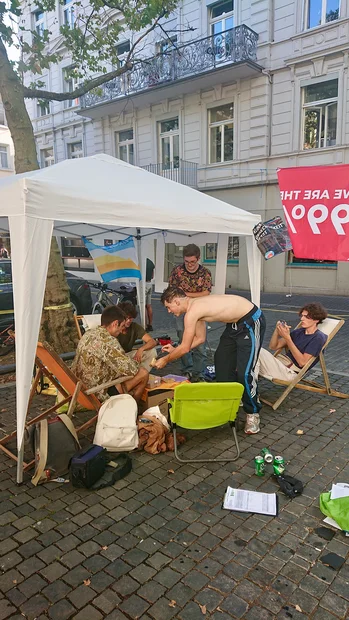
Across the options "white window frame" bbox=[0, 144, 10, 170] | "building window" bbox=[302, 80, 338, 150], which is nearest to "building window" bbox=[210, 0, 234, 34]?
"building window" bbox=[302, 80, 338, 150]

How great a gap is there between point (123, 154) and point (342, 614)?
19872mm

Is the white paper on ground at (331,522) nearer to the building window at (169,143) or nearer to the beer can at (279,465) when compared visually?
the beer can at (279,465)

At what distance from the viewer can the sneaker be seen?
159 inches

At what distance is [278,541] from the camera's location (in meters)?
2.62

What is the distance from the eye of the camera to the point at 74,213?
3.35m

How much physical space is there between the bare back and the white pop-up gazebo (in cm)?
88

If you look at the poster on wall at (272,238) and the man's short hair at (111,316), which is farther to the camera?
the poster on wall at (272,238)

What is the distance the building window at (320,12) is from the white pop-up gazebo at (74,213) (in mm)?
11861

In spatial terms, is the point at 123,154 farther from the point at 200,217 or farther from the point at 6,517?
the point at 6,517

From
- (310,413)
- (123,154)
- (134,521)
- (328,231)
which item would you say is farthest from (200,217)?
(123,154)

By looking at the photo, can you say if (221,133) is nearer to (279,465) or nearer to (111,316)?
(111,316)

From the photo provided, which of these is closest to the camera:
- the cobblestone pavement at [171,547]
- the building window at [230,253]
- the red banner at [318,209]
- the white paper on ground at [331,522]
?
the cobblestone pavement at [171,547]

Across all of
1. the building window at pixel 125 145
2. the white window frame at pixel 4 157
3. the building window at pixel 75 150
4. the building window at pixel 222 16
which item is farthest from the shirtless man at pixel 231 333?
the white window frame at pixel 4 157

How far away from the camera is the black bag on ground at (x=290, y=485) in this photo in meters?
3.07
